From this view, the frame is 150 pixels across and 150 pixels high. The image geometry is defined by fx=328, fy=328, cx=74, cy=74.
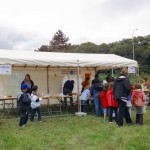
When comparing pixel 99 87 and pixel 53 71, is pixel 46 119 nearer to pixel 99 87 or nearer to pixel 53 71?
pixel 99 87

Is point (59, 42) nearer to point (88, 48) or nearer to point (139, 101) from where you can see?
point (88, 48)

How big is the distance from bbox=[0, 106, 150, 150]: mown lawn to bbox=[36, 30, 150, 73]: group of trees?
1230 inches

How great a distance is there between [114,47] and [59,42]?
45.2ft

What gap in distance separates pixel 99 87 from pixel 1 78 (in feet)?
15.9

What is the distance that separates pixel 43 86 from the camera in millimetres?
15398

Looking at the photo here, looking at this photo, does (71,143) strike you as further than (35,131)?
No

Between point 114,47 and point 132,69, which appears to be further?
point 114,47

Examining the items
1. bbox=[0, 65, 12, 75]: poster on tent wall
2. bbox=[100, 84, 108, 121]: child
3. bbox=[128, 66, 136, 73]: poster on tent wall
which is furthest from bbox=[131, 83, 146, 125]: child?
bbox=[0, 65, 12, 75]: poster on tent wall

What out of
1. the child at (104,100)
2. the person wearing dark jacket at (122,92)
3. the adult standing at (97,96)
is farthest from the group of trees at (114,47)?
the person wearing dark jacket at (122,92)

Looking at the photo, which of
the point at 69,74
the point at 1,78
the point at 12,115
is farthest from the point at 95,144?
the point at 69,74

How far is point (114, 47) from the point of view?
54.4 metres

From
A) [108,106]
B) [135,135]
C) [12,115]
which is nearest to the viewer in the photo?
[135,135]

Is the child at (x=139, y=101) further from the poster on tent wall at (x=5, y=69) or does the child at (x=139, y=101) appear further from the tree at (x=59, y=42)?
the tree at (x=59, y=42)

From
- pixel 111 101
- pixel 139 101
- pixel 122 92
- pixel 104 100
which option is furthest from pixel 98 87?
pixel 122 92
